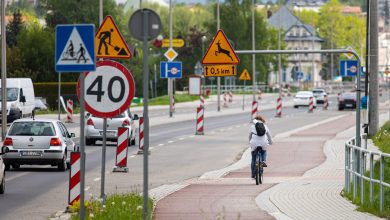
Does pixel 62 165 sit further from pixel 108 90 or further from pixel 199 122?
pixel 199 122

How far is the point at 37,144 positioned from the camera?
99.2 ft

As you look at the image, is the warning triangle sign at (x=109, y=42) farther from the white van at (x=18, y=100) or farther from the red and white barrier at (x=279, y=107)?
the red and white barrier at (x=279, y=107)

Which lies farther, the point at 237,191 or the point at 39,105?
the point at 39,105

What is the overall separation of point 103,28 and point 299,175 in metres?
9.79

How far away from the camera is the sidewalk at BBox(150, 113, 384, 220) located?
62.3 feet

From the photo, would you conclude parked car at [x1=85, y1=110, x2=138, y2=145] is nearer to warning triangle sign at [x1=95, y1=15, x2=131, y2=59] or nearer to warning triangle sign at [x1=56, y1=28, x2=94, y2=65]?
warning triangle sign at [x1=95, y1=15, x2=131, y2=59]

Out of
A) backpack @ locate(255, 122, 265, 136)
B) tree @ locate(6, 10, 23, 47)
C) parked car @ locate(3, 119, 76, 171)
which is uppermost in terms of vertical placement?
tree @ locate(6, 10, 23, 47)

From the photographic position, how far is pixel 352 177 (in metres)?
21.8

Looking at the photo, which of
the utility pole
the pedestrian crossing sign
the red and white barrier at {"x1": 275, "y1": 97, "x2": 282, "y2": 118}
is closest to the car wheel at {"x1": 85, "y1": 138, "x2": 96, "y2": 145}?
the utility pole

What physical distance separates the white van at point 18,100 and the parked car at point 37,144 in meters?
30.0

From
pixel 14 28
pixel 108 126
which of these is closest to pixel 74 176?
Result: pixel 108 126

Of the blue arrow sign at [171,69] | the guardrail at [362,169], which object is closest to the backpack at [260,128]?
the guardrail at [362,169]

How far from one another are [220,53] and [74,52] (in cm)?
1167

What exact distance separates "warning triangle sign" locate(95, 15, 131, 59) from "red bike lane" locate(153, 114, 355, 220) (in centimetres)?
251
